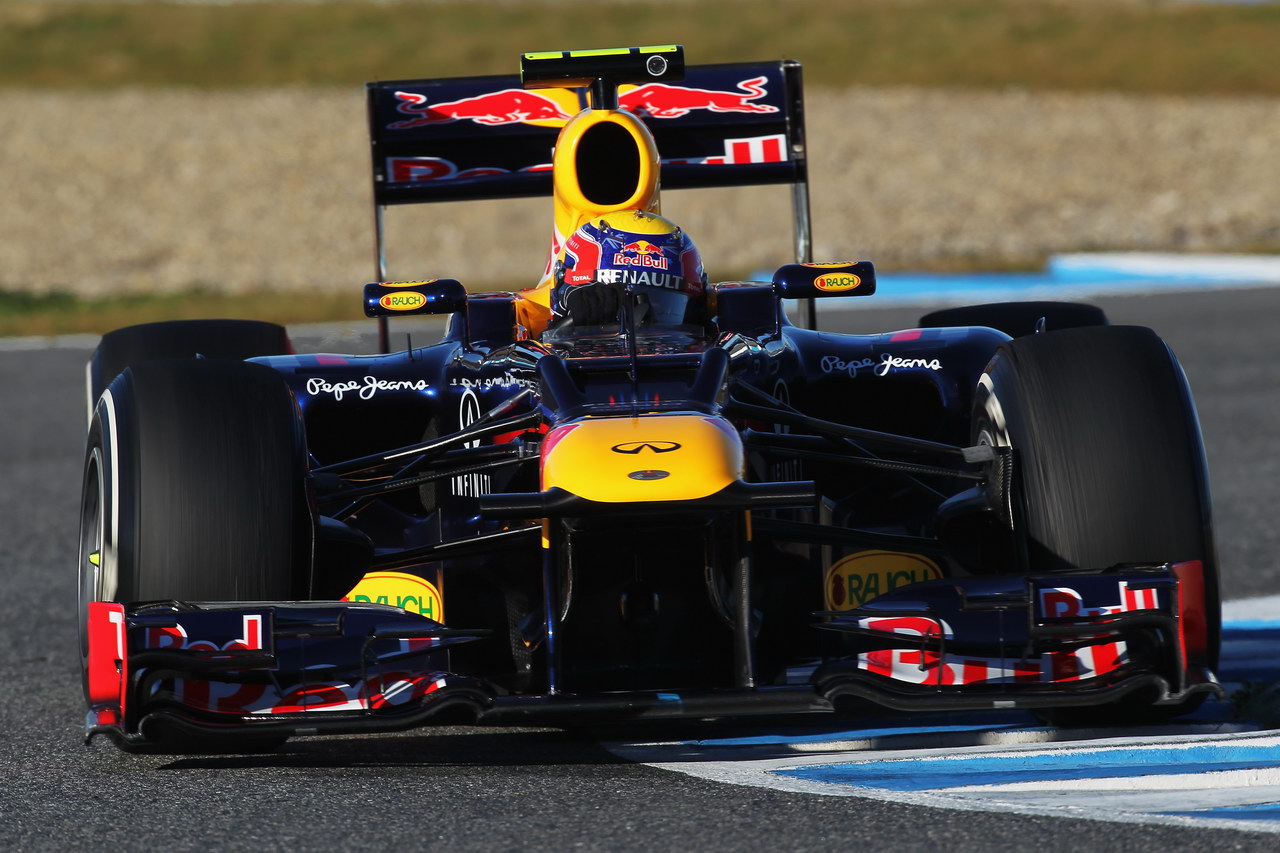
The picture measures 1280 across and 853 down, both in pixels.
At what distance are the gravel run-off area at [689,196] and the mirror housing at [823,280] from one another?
1603cm

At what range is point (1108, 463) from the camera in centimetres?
469

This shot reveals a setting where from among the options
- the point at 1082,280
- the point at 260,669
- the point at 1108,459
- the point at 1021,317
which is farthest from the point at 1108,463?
the point at 1082,280

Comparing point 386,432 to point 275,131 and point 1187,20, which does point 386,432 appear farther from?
point 1187,20

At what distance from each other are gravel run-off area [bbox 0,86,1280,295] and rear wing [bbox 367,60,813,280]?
537 inches

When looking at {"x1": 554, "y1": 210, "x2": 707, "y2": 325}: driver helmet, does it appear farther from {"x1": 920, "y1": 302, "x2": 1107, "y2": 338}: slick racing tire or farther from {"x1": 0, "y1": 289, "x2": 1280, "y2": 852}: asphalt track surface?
{"x1": 0, "y1": 289, "x2": 1280, "y2": 852}: asphalt track surface

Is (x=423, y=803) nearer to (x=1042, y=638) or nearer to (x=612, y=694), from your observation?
(x=612, y=694)

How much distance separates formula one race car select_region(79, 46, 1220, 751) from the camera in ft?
14.1

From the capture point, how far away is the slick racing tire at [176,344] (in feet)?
21.6

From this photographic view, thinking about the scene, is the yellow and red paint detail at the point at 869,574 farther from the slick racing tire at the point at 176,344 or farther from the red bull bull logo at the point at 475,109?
the red bull bull logo at the point at 475,109

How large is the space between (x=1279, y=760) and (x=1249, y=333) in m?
11.7

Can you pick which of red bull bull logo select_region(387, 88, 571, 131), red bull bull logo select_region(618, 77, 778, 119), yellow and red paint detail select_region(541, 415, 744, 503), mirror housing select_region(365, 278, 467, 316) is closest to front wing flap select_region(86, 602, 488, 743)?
yellow and red paint detail select_region(541, 415, 744, 503)

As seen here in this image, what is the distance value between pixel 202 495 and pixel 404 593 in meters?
0.72

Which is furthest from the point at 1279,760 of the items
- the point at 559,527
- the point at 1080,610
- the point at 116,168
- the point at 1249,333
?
the point at 116,168

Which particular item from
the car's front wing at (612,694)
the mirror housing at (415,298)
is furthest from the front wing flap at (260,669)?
the mirror housing at (415,298)
